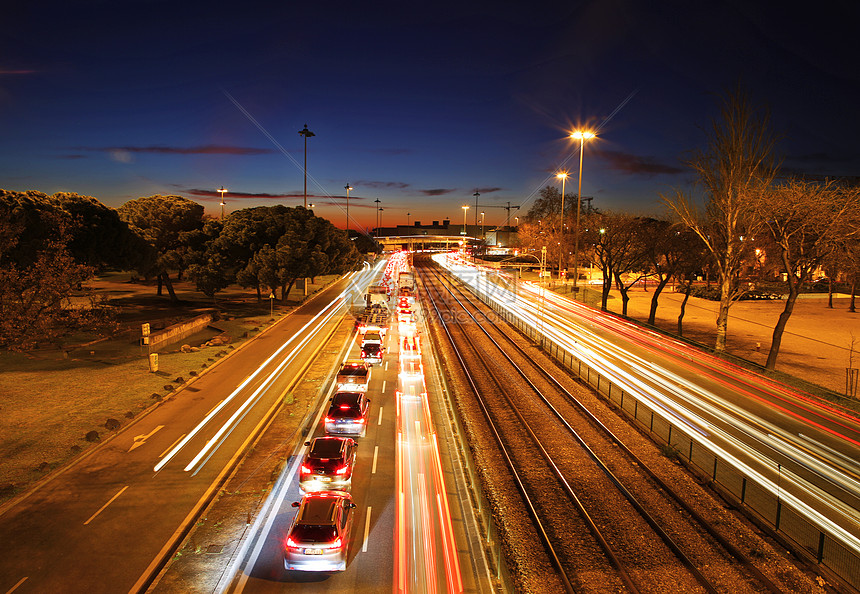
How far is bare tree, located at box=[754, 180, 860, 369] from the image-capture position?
75.7ft

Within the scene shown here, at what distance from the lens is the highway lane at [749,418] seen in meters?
14.3

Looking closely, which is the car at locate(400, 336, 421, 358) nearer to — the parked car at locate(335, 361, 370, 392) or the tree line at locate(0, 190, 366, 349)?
the parked car at locate(335, 361, 370, 392)

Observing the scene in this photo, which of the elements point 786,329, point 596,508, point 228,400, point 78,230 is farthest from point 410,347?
point 786,329

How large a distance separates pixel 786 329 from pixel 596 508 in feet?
136

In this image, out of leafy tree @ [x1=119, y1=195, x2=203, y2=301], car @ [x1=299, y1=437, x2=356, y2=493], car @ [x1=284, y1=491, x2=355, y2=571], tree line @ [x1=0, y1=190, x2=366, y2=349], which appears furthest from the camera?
leafy tree @ [x1=119, y1=195, x2=203, y2=301]

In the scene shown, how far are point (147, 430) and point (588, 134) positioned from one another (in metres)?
35.8

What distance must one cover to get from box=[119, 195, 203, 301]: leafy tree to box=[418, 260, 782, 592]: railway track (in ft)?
120

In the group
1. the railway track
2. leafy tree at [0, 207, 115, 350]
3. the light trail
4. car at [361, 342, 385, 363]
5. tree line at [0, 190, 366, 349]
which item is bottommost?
the railway track

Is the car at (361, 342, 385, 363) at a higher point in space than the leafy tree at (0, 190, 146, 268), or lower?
lower

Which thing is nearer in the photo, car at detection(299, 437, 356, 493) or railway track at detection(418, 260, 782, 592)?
railway track at detection(418, 260, 782, 592)

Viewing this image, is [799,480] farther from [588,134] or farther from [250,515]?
[588,134]

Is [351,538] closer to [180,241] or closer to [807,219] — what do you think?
[807,219]

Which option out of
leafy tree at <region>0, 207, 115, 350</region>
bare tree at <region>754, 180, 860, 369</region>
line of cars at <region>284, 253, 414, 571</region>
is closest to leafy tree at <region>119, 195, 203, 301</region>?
leafy tree at <region>0, 207, 115, 350</region>

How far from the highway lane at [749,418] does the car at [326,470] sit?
43.5 ft
